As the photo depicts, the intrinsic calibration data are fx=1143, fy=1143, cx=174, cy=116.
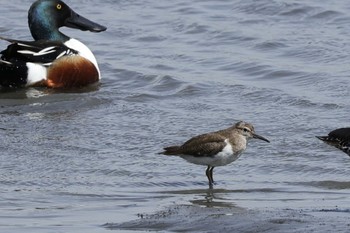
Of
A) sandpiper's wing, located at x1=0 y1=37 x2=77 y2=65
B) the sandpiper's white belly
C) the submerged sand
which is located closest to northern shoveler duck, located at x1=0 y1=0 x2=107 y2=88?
sandpiper's wing, located at x1=0 y1=37 x2=77 y2=65

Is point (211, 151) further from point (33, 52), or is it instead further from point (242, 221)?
point (33, 52)

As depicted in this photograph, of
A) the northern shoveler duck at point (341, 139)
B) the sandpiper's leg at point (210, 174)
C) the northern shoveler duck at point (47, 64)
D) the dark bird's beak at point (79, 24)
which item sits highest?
the northern shoveler duck at point (341, 139)

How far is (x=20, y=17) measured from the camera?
18000 mm

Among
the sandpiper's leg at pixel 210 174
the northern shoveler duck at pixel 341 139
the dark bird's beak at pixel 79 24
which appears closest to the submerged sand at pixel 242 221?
the northern shoveler duck at pixel 341 139

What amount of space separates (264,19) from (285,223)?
10148 mm

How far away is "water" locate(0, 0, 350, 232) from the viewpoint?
8.31 m

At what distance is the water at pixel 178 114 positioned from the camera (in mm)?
8312

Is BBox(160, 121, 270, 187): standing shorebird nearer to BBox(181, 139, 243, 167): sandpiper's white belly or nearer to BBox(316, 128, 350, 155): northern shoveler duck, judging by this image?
BBox(181, 139, 243, 167): sandpiper's white belly

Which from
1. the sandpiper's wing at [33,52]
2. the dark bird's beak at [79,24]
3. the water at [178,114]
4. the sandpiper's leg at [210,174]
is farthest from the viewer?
the dark bird's beak at [79,24]

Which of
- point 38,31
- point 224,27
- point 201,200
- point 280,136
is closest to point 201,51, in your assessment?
point 224,27

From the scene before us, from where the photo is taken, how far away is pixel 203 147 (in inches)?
353

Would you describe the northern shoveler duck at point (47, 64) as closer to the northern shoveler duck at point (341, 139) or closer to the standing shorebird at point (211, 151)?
the standing shorebird at point (211, 151)

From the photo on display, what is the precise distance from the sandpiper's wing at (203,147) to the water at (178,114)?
258mm

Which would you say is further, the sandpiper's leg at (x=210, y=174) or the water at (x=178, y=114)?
the sandpiper's leg at (x=210, y=174)
